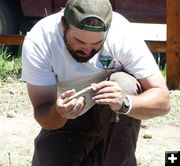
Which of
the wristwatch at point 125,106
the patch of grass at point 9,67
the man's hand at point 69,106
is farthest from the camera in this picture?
the patch of grass at point 9,67

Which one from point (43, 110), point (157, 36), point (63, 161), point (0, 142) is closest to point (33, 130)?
point (0, 142)

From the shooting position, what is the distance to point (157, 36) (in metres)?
7.58

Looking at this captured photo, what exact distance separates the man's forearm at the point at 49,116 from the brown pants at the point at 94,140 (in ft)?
0.87

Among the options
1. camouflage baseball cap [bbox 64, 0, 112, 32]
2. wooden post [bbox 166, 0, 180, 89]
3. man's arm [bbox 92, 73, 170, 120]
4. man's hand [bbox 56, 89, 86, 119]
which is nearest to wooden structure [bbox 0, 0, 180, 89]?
wooden post [bbox 166, 0, 180, 89]

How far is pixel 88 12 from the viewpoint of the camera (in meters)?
2.72

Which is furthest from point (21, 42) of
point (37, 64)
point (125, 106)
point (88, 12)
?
point (125, 106)

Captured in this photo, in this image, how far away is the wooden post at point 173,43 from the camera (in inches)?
196

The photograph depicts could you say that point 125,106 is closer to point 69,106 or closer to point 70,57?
point 69,106

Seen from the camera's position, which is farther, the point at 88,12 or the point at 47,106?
the point at 47,106

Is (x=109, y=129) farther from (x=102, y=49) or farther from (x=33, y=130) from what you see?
(x=33, y=130)

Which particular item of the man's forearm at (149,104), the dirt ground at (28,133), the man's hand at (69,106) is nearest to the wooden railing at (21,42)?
the dirt ground at (28,133)

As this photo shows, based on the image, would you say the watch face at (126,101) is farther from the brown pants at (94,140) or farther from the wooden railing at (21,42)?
the wooden railing at (21,42)

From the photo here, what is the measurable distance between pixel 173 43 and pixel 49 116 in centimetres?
253

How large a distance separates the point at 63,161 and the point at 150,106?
0.70 metres
